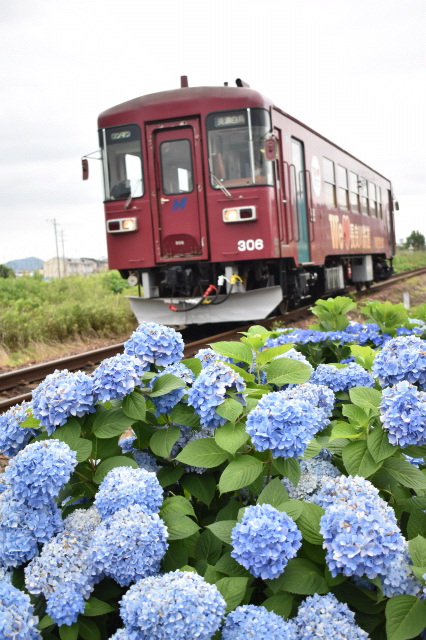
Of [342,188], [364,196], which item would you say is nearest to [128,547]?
[342,188]

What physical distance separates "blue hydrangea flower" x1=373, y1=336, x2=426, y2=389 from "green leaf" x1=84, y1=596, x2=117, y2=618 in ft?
3.42

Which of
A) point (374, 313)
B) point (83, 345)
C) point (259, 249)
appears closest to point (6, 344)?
point (83, 345)

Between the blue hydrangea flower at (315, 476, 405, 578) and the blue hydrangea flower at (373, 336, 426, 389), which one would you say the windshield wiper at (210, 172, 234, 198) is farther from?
the blue hydrangea flower at (315, 476, 405, 578)

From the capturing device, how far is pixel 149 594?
54.0 inches

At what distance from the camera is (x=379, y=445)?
67.2 inches

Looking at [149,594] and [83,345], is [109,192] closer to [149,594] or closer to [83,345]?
[83,345]

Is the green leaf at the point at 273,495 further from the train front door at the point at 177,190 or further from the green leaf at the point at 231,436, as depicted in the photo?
the train front door at the point at 177,190

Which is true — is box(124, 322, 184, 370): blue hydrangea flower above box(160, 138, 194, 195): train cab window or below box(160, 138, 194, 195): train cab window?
below

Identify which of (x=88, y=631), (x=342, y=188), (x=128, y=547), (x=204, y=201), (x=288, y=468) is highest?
(x=342, y=188)

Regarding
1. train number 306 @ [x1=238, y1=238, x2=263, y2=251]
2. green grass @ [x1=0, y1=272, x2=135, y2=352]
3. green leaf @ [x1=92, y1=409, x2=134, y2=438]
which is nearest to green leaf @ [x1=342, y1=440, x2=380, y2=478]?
green leaf @ [x1=92, y1=409, x2=134, y2=438]

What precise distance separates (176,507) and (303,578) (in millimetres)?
369

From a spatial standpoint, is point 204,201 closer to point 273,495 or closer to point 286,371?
point 286,371

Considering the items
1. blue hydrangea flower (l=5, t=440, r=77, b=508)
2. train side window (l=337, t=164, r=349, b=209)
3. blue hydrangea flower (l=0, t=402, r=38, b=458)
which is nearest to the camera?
blue hydrangea flower (l=5, t=440, r=77, b=508)

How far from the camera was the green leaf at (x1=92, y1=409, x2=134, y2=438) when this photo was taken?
6.05ft
